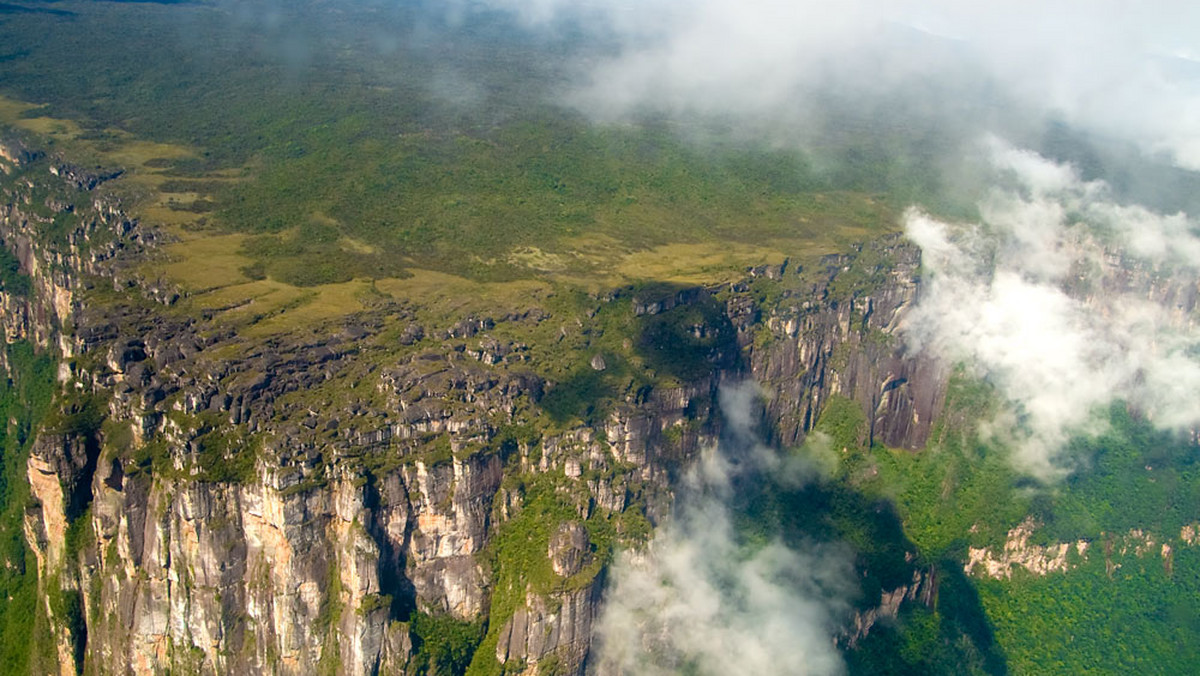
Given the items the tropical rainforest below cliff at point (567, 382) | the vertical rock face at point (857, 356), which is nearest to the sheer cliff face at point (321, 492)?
the tropical rainforest below cliff at point (567, 382)

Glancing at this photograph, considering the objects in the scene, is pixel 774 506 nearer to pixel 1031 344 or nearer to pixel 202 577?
pixel 1031 344

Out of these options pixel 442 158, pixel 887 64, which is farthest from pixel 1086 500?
pixel 887 64

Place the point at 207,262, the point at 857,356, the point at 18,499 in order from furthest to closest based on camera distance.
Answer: the point at 857,356, the point at 207,262, the point at 18,499

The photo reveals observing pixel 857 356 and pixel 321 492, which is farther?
pixel 857 356

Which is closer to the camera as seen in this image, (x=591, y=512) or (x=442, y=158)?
(x=591, y=512)

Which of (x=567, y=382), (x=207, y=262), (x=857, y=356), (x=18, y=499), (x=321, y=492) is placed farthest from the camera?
(x=857, y=356)

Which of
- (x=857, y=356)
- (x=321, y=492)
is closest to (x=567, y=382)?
(x=321, y=492)

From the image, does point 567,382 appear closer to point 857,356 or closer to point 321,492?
point 321,492
